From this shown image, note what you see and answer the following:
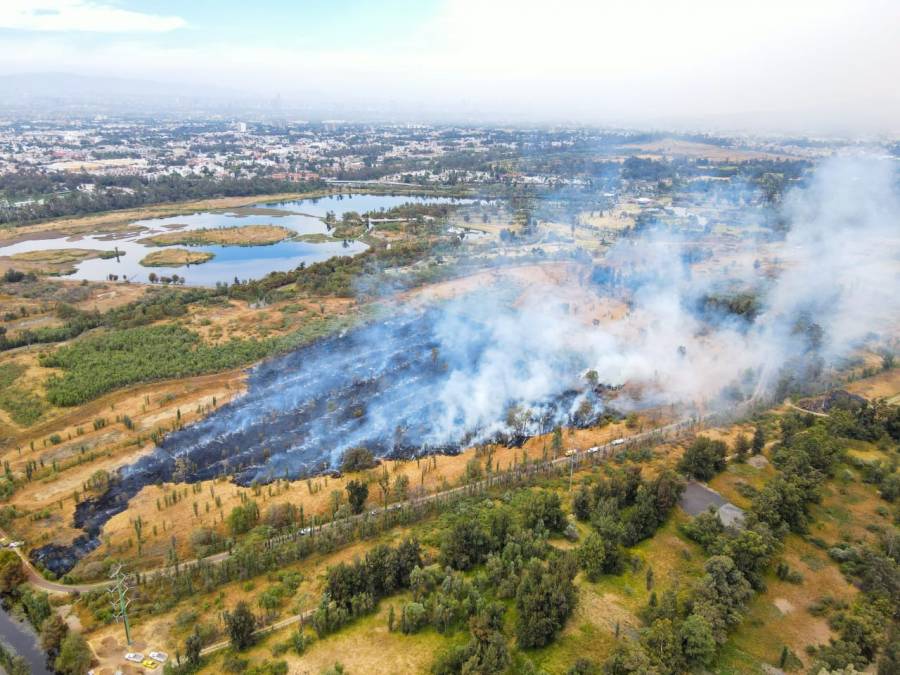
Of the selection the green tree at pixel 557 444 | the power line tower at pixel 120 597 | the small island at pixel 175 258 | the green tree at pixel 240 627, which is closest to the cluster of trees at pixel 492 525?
the green tree at pixel 557 444

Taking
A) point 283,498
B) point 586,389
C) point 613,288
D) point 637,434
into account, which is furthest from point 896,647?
point 613,288

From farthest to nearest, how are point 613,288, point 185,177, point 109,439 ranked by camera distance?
point 185,177
point 613,288
point 109,439

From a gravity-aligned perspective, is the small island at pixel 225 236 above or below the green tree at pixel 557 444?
above

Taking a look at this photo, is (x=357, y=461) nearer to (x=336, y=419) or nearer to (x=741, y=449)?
(x=336, y=419)

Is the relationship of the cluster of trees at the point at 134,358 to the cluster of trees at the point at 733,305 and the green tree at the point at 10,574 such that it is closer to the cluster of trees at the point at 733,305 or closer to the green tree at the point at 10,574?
the green tree at the point at 10,574

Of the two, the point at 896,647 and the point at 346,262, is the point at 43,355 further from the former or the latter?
the point at 896,647

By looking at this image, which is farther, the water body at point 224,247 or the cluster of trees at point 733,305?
the water body at point 224,247
